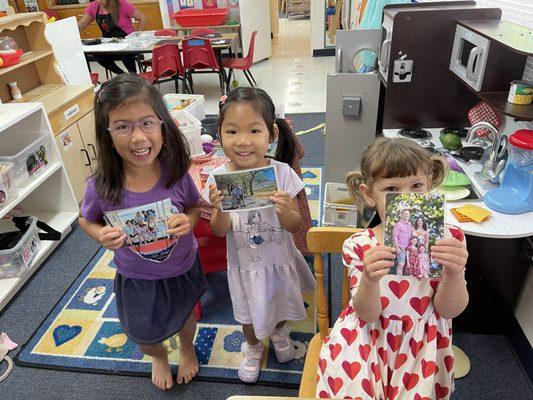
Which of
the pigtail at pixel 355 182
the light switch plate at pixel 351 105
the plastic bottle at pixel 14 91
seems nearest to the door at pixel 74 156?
the plastic bottle at pixel 14 91

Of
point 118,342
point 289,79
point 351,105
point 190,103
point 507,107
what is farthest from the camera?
point 289,79

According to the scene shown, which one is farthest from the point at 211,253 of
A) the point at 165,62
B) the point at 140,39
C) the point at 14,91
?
the point at 140,39

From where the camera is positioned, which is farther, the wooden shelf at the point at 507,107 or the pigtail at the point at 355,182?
the wooden shelf at the point at 507,107

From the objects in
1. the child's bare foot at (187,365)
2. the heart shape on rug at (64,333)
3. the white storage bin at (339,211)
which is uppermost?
the white storage bin at (339,211)

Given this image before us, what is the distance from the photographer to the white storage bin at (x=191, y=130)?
2062mm

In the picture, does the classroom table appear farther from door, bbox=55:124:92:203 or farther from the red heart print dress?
the red heart print dress

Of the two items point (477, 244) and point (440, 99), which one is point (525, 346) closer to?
point (477, 244)

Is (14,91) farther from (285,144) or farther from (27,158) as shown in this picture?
(285,144)

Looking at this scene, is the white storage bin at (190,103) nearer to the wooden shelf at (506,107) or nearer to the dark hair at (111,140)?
the dark hair at (111,140)

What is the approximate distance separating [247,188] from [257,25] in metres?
6.26

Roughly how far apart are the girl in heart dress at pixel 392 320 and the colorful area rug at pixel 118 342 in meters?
0.76

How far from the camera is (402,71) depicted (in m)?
2.17

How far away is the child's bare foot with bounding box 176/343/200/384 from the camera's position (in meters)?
1.78

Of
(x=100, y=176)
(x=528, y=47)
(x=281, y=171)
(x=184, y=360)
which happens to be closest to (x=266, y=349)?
(x=184, y=360)
